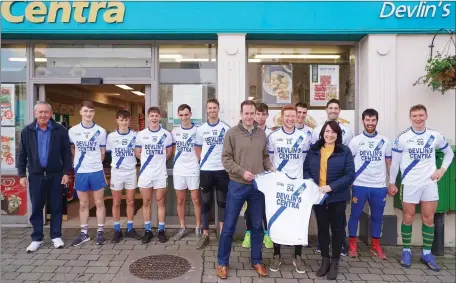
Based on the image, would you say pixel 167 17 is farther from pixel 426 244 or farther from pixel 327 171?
pixel 426 244

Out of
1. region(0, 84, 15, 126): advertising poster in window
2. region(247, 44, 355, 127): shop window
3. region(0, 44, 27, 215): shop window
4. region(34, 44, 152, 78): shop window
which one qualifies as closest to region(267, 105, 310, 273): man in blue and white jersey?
region(247, 44, 355, 127): shop window

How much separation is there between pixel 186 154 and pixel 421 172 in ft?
10.5

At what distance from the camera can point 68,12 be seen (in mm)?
5582

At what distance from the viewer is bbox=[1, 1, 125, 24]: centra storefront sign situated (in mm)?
5578

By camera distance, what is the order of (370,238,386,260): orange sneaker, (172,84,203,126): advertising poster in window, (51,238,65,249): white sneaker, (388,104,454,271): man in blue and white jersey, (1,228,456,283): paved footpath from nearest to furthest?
(1,228,456,283): paved footpath < (388,104,454,271): man in blue and white jersey < (370,238,386,260): orange sneaker < (51,238,65,249): white sneaker < (172,84,203,126): advertising poster in window

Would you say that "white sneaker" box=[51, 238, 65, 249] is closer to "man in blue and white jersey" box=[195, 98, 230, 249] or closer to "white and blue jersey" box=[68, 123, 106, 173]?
"white and blue jersey" box=[68, 123, 106, 173]

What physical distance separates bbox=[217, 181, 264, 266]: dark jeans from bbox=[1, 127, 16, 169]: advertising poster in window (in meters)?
4.20

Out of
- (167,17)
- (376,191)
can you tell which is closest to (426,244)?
(376,191)

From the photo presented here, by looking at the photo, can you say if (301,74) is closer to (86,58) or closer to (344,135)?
(344,135)

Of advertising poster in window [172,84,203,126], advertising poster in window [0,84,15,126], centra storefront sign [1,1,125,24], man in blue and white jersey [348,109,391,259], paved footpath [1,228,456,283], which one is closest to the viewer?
paved footpath [1,228,456,283]

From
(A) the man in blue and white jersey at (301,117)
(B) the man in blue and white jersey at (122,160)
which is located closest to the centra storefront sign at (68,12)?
(B) the man in blue and white jersey at (122,160)

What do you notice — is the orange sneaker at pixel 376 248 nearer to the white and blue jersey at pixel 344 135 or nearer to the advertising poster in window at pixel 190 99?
the white and blue jersey at pixel 344 135

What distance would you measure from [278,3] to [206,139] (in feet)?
7.77

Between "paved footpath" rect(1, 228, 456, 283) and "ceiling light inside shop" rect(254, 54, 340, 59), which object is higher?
"ceiling light inside shop" rect(254, 54, 340, 59)
